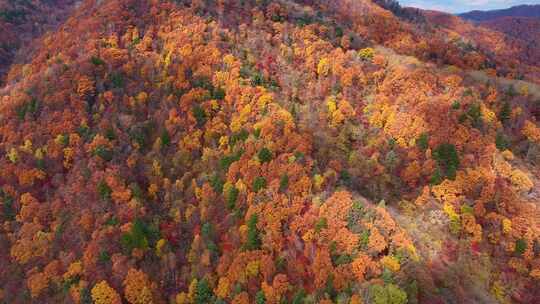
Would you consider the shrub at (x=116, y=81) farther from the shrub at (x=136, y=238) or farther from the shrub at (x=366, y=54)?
the shrub at (x=366, y=54)

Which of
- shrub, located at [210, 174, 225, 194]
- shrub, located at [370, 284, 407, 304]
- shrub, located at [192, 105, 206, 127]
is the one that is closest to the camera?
shrub, located at [370, 284, 407, 304]

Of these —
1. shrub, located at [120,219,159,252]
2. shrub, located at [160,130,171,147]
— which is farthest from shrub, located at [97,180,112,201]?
shrub, located at [160,130,171,147]

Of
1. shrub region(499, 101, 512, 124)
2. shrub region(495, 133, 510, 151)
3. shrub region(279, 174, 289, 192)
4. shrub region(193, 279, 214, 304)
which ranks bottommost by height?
shrub region(193, 279, 214, 304)

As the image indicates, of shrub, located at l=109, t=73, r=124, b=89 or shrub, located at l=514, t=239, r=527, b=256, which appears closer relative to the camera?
shrub, located at l=514, t=239, r=527, b=256

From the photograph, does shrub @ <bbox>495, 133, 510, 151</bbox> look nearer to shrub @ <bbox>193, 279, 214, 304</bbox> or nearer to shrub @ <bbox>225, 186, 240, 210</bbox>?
shrub @ <bbox>225, 186, 240, 210</bbox>

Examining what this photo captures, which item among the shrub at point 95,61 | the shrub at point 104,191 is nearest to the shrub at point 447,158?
the shrub at point 104,191

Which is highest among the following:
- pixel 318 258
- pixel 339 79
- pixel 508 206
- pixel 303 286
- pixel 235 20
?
pixel 235 20

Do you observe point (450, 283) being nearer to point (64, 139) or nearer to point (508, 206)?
point (508, 206)

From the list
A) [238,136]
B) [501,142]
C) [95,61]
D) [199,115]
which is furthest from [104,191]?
[501,142]

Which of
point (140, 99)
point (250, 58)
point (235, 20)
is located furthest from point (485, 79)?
point (140, 99)
